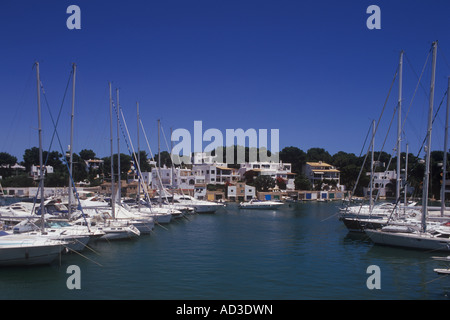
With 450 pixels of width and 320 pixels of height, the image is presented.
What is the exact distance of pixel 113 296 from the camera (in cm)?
A: 1869

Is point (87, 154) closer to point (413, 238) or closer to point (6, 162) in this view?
point (6, 162)

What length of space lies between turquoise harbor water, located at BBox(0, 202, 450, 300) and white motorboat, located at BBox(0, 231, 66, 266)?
451 millimetres

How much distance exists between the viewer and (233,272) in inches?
918

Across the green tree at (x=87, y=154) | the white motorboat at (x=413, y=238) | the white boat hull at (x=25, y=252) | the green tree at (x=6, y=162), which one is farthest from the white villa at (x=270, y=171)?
the white boat hull at (x=25, y=252)

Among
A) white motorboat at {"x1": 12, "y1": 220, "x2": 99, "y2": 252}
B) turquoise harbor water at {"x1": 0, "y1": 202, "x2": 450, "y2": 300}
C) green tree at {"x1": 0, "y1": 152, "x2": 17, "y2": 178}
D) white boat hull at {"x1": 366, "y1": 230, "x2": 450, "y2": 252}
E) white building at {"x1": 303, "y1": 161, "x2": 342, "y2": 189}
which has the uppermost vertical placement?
green tree at {"x1": 0, "y1": 152, "x2": 17, "y2": 178}

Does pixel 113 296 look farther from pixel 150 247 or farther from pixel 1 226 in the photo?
pixel 1 226

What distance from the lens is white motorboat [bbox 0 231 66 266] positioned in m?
22.1

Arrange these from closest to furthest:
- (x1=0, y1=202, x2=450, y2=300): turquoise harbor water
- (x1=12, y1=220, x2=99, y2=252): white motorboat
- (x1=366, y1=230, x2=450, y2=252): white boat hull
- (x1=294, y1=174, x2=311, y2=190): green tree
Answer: (x1=0, y1=202, x2=450, y2=300): turquoise harbor water < (x1=12, y1=220, x2=99, y2=252): white motorboat < (x1=366, y1=230, x2=450, y2=252): white boat hull < (x1=294, y1=174, x2=311, y2=190): green tree

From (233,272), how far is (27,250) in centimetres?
1181

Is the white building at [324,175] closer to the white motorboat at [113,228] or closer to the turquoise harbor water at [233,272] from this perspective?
the turquoise harbor water at [233,272]

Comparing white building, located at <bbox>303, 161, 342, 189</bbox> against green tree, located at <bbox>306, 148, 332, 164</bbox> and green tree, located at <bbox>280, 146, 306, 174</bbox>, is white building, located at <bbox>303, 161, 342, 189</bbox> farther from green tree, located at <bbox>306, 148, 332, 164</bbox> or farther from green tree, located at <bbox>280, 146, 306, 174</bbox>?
green tree, located at <bbox>306, 148, 332, 164</bbox>

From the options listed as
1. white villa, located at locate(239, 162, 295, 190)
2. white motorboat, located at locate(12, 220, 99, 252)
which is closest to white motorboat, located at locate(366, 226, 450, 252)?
white motorboat, located at locate(12, 220, 99, 252)

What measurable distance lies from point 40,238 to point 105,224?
32.6 feet
